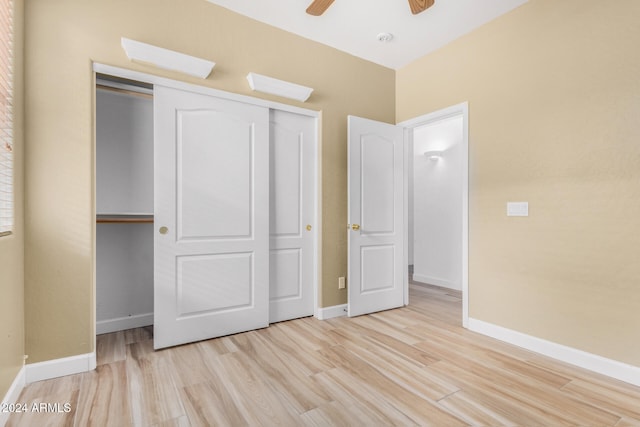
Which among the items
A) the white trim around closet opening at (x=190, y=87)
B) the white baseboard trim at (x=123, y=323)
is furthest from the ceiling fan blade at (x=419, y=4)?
the white baseboard trim at (x=123, y=323)

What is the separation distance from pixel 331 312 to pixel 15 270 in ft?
7.96

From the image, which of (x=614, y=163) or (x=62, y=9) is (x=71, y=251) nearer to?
(x=62, y=9)

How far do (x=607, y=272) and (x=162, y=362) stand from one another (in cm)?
313

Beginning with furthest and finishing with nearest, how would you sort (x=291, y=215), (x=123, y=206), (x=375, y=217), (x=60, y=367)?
(x=375, y=217)
(x=291, y=215)
(x=123, y=206)
(x=60, y=367)

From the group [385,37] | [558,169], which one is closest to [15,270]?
[385,37]

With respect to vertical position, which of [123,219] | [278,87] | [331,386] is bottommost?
[331,386]

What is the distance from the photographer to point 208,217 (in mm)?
2584

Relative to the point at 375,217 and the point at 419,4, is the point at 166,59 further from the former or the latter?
the point at 375,217

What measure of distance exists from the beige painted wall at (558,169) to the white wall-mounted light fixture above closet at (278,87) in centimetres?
150

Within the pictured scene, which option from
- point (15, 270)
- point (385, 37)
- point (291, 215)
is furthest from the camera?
point (291, 215)

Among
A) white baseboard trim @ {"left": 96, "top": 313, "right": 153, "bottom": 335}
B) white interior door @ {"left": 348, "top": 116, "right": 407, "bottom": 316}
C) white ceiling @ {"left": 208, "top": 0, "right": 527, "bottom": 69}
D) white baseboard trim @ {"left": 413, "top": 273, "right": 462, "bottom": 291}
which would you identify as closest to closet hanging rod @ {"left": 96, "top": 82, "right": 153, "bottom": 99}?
white ceiling @ {"left": 208, "top": 0, "right": 527, "bottom": 69}

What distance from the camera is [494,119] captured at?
2.71m

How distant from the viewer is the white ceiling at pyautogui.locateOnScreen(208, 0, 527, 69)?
2.52 m

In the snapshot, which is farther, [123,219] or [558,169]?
[123,219]
